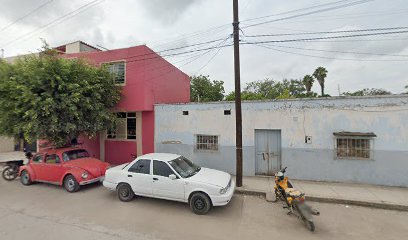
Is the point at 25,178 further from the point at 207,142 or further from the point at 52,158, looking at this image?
the point at 207,142

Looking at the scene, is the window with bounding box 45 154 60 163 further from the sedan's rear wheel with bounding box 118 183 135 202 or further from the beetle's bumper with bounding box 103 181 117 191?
the sedan's rear wheel with bounding box 118 183 135 202

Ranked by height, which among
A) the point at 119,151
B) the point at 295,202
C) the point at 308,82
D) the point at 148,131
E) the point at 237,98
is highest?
the point at 308,82

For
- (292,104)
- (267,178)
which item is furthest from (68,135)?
(292,104)

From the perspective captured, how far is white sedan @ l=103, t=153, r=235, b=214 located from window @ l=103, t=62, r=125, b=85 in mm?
5766

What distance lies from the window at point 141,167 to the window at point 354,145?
23.0 feet

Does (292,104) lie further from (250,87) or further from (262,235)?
(250,87)

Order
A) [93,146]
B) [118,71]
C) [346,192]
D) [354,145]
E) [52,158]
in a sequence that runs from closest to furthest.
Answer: [346,192]
[354,145]
[52,158]
[118,71]
[93,146]

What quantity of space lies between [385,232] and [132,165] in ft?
22.5

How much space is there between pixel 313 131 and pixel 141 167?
666cm

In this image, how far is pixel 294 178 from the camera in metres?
8.83

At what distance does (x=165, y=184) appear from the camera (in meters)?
6.32

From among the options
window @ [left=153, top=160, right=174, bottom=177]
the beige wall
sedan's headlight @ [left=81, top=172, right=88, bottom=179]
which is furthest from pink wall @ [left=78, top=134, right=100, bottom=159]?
the beige wall

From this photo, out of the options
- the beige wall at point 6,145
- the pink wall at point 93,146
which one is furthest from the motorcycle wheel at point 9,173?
the beige wall at point 6,145

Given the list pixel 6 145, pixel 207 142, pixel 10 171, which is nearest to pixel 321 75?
pixel 207 142
